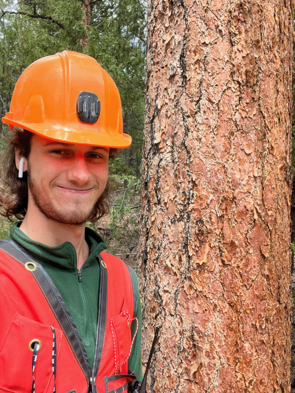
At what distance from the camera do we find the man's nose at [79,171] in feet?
4.74

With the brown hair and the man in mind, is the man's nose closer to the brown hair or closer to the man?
the man

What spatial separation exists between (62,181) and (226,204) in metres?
0.90

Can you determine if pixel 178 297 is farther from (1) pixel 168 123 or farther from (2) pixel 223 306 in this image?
(1) pixel 168 123

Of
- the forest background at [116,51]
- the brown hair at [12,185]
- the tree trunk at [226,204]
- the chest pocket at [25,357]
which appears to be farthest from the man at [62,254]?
the forest background at [116,51]

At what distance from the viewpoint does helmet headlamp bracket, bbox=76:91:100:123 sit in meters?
1.48

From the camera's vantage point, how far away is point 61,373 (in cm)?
129

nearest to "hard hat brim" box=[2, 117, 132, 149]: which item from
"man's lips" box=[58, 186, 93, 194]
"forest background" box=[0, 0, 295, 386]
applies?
"man's lips" box=[58, 186, 93, 194]

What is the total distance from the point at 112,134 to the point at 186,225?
2.17 ft

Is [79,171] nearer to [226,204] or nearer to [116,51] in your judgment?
[226,204]

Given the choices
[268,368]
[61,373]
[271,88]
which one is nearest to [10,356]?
[61,373]

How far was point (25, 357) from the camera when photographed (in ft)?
4.01

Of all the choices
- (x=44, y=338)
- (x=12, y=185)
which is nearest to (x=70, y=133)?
(x=12, y=185)

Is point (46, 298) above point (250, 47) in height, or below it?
below

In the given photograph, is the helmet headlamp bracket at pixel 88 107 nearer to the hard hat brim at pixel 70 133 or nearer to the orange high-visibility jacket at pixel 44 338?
the hard hat brim at pixel 70 133
